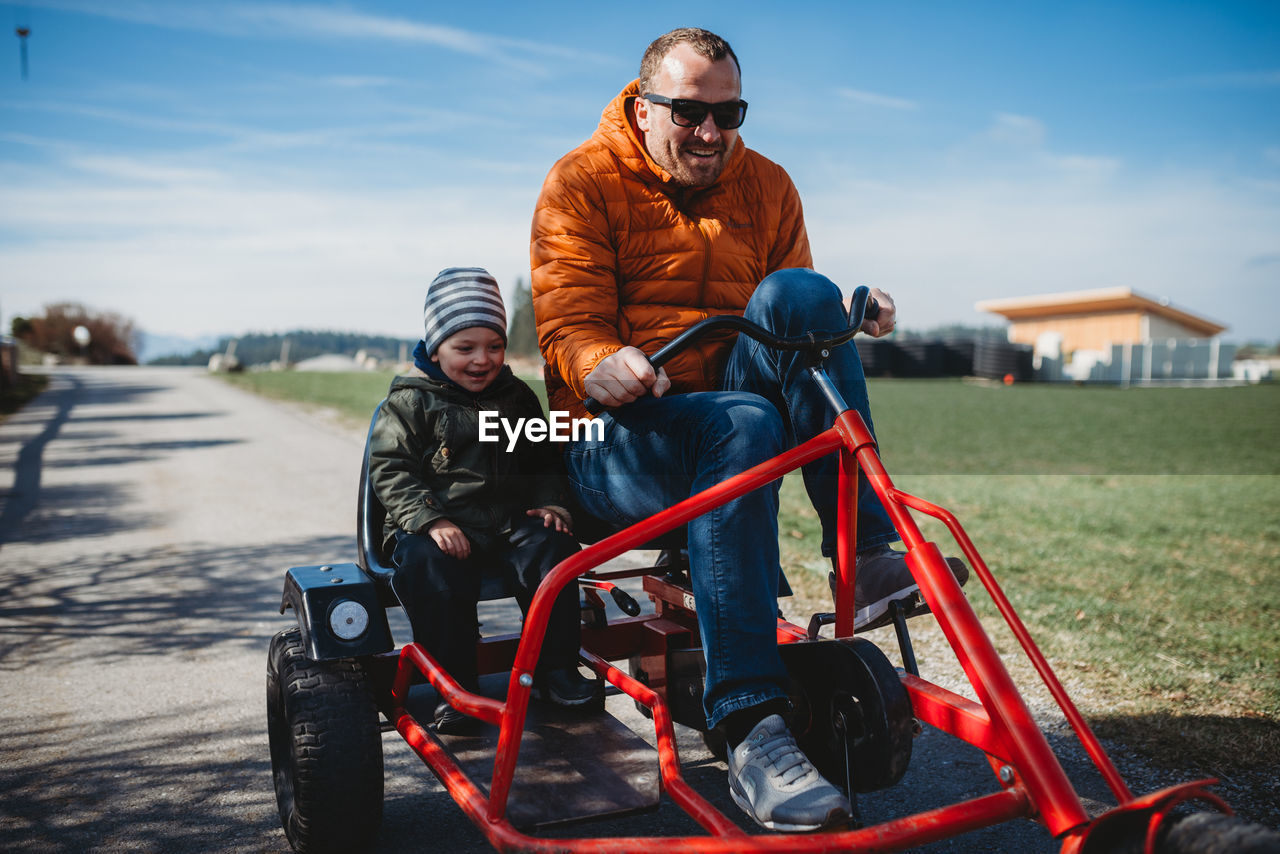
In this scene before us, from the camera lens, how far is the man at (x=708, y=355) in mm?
2025

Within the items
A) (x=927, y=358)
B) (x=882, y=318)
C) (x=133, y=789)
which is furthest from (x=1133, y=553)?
(x=927, y=358)

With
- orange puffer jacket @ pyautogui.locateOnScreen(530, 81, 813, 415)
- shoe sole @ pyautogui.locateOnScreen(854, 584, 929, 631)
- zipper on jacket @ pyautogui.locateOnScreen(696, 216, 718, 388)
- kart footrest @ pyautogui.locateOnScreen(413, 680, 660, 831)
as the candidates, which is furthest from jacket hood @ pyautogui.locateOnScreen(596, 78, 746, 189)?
kart footrest @ pyautogui.locateOnScreen(413, 680, 660, 831)

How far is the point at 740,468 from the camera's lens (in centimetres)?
210

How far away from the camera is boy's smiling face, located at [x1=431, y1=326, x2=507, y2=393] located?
9.09 ft

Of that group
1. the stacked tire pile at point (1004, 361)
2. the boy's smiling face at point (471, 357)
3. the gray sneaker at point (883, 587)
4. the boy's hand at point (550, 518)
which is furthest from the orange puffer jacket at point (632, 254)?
the stacked tire pile at point (1004, 361)

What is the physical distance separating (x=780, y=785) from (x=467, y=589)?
993mm

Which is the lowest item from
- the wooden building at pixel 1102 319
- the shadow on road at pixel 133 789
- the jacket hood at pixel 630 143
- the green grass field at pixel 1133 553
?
the shadow on road at pixel 133 789

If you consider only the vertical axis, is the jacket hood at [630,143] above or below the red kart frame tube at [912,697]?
above

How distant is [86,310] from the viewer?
51.6m

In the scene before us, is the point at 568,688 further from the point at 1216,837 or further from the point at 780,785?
the point at 1216,837

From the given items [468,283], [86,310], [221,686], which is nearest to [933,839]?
[468,283]

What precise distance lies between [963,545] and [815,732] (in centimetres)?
52

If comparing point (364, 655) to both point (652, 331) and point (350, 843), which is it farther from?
point (652, 331)

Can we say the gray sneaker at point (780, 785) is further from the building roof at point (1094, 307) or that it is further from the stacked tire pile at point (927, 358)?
the building roof at point (1094, 307)
